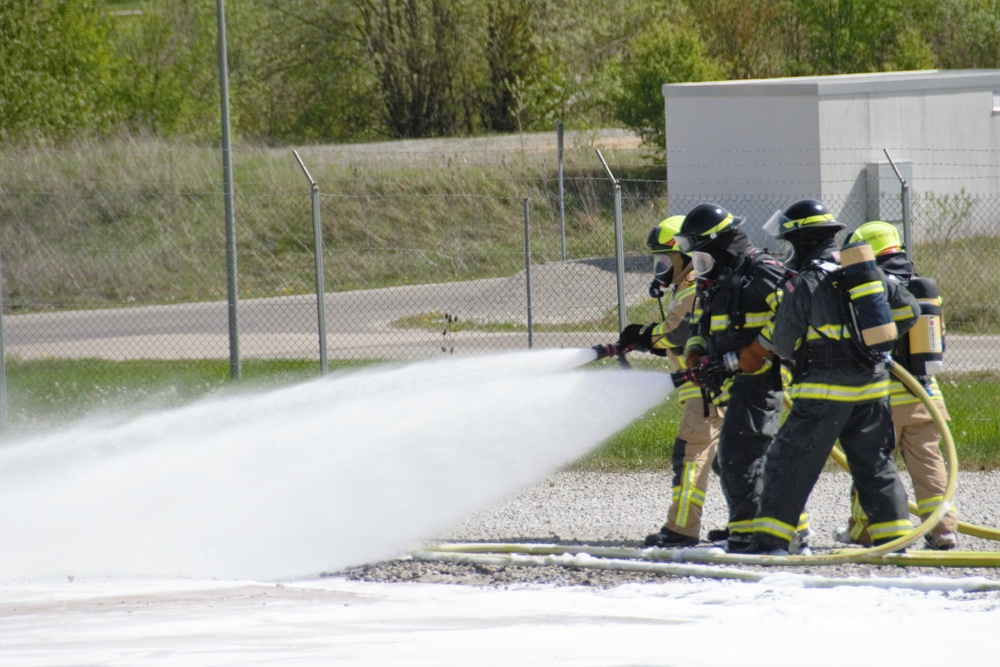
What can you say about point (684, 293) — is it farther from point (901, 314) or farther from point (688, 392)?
point (901, 314)

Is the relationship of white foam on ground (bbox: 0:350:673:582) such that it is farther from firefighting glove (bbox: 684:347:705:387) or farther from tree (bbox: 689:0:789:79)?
tree (bbox: 689:0:789:79)

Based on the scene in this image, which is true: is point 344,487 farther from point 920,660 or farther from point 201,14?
point 201,14

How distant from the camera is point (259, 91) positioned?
113 ft

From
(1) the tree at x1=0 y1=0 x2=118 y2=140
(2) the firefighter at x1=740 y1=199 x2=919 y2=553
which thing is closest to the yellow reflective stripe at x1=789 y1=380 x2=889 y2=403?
(2) the firefighter at x1=740 y1=199 x2=919 y2=553

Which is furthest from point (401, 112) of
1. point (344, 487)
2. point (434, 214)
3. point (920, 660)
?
point (920, 660)

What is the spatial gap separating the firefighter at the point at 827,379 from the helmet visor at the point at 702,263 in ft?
1.15

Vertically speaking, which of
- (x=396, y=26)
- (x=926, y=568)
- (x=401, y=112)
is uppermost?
→ (x=396, y=26)

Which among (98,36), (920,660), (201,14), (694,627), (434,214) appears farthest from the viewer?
(201,14)

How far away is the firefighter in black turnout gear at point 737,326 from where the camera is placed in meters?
5.99

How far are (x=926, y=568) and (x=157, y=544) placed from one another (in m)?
3.72

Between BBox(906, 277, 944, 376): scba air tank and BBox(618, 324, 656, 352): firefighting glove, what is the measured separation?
1280mm

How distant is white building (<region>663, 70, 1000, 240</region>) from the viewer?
18.9 meters

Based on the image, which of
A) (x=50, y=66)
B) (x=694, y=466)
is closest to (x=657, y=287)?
(x=694, y=466)

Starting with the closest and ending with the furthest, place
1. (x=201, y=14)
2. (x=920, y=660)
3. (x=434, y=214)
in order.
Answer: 1. (x=920, y=660)
2. (x=434, y=214)
3. (x=201, y=14)
